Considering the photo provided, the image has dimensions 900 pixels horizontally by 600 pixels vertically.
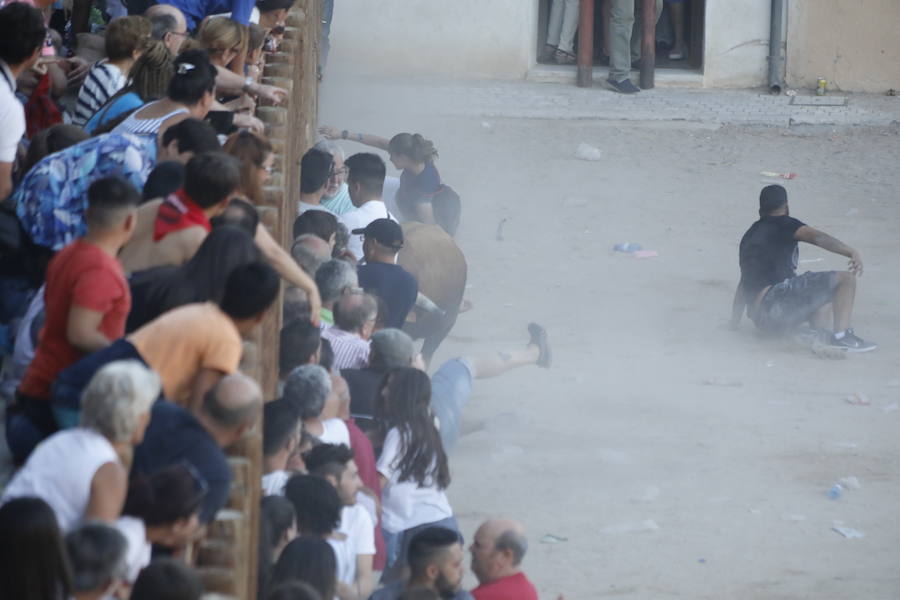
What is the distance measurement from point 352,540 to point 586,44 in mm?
12894

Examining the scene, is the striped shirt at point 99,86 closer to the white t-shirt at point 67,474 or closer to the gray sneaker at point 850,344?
the white t-shirt at point 67,474

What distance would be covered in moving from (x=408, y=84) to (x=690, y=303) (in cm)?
644

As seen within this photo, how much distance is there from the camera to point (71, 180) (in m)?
5.55

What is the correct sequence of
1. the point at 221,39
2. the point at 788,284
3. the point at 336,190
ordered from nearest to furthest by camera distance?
the point at 221,39 → the point at 336,190 → the point at 788,284

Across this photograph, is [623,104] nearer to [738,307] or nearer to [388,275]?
[738,307]

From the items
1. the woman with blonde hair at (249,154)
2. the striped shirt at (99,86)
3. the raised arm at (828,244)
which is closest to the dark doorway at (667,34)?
the raised arm at (828,244)

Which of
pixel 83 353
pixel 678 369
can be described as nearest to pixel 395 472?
pixel 83 353

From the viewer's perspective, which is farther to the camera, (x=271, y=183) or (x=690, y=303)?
(x=690, y=303)

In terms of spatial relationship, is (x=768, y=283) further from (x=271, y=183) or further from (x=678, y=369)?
(x=271, y=183)

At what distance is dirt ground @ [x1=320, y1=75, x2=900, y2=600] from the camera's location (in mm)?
8164

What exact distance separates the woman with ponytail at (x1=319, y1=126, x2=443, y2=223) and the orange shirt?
720 centimetres

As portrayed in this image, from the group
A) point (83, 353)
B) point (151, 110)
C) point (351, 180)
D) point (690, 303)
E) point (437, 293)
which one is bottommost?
point (690, 303)

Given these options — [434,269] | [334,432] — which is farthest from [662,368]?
[334,432]

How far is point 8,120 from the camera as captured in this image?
227 inches
